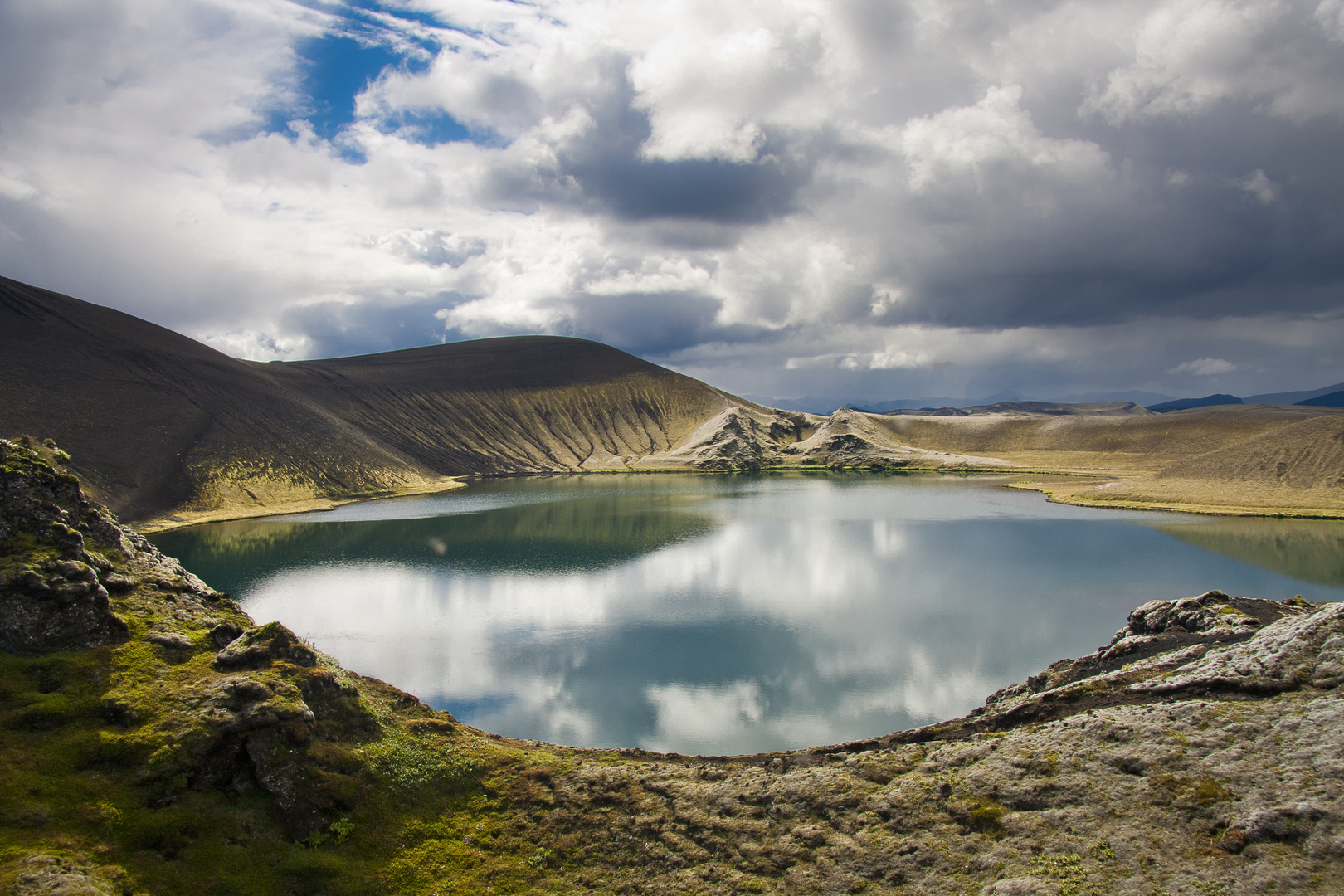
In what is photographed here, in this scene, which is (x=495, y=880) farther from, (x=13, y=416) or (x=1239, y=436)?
(x=1239, y=436)

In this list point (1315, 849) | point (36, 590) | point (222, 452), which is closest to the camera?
point (1315, 849)

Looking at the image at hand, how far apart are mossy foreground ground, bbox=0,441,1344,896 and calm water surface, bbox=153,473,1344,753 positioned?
29.6 ft

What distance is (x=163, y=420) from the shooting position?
95125mm

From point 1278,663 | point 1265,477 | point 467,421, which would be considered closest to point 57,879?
point 1278,663

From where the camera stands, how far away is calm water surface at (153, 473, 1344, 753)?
27.5m

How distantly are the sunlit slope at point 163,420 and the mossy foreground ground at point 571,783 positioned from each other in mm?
75594

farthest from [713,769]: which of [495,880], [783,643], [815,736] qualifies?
[783,643]

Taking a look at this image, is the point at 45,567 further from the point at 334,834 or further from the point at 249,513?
the point at 249,513

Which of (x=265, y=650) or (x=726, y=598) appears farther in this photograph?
(x=726, y=598)

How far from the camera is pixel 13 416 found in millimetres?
78375

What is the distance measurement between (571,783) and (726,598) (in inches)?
1091

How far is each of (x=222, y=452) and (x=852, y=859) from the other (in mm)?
109901

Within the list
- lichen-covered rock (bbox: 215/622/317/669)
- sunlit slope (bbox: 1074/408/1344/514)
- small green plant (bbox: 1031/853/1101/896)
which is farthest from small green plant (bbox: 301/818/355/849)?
sunlit slope (bbox: 1074/408/1344/514)

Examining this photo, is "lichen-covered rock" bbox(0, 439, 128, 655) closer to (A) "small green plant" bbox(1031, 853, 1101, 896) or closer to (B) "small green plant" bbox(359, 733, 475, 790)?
(B) "small green plant" bbox(359, 733, 475, 790)
